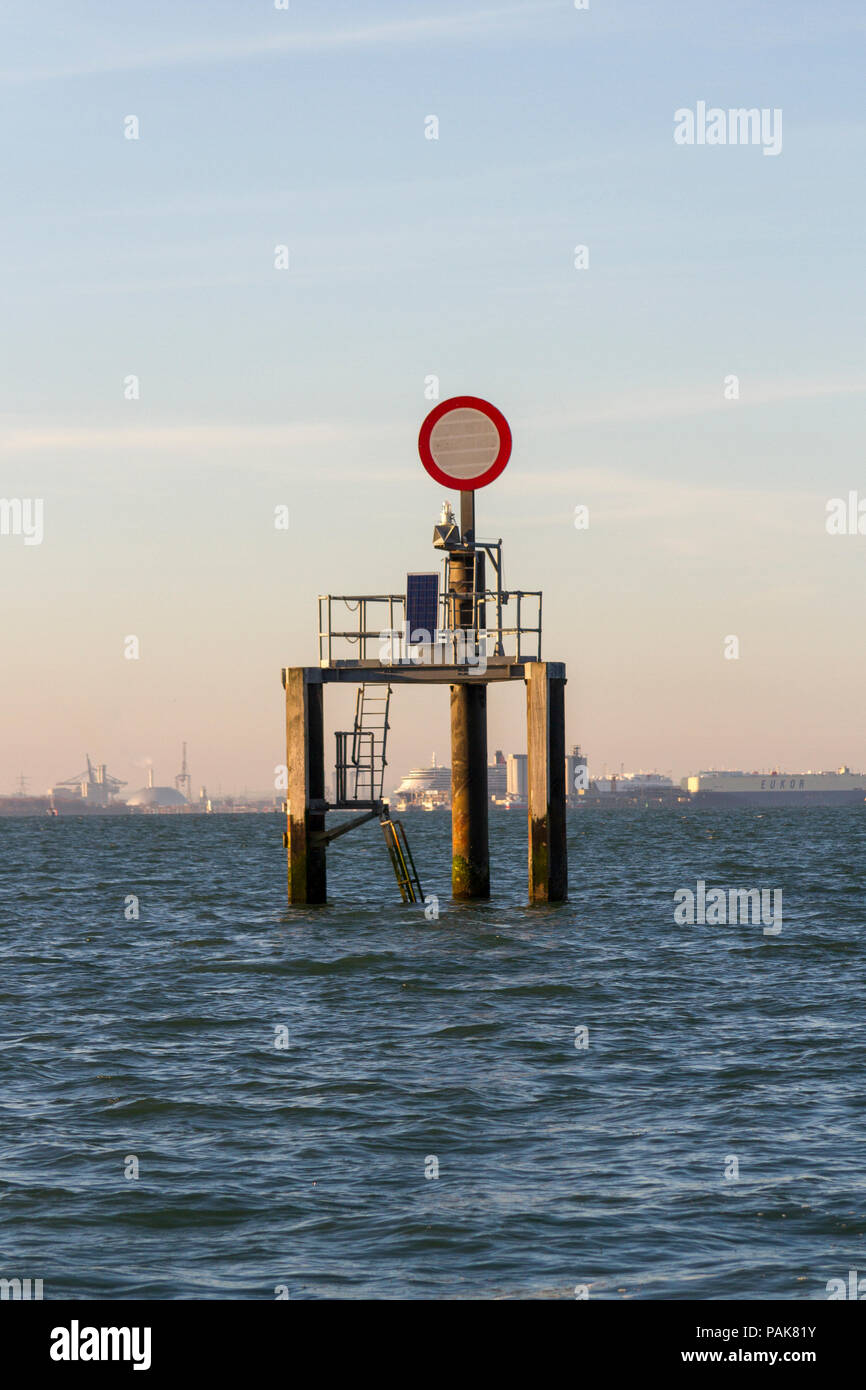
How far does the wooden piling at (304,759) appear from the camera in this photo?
102ft

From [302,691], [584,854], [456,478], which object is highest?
[456,478]

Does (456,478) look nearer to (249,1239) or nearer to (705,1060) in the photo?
(705,1060)

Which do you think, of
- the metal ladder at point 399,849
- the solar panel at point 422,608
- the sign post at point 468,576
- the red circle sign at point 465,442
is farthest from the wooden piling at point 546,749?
the red circle sign at point 465,442

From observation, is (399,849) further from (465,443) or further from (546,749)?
(465,443)

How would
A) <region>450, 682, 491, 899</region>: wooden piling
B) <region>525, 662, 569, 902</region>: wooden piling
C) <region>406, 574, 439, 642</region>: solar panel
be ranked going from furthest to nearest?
<region>450, 682, 491, 899</region>: wooden piling → <region>406, 574, 439, 642</region>: solar panel → <region>525, 662, 569, 902</region>: wooden piling

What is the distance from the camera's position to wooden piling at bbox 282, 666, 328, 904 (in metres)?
31.0

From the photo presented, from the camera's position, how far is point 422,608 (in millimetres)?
31266

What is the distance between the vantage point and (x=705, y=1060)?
1812 centimetres

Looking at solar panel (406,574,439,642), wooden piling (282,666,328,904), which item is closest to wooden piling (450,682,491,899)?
solar panel (406,574,439,642)

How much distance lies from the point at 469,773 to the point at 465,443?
22.4 ft

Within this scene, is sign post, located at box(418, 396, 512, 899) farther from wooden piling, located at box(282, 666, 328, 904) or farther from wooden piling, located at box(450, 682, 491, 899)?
wooden piling, located at box(282, 666, 328, 904)

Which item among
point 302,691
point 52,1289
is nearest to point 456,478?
point 302,691
